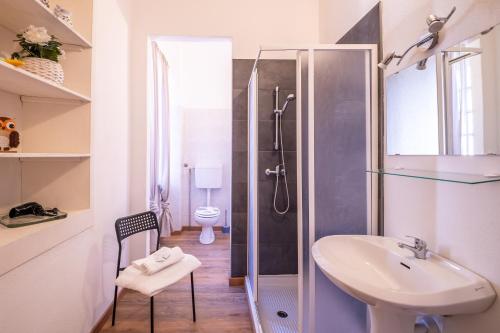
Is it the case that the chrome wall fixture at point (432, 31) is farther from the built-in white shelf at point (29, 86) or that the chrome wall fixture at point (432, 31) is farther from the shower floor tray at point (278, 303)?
the shower floor tray at point (278, 303)

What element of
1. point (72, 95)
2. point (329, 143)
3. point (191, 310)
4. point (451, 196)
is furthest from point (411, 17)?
point (191, 310)

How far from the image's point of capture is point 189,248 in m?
3.01

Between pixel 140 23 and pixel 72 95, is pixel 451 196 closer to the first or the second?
pixel 72 95

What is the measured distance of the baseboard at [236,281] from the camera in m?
2.19

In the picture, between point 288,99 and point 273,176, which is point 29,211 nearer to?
point 273,176

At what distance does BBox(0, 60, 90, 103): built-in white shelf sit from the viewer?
3.17 ft

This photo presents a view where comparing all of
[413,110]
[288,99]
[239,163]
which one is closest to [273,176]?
[239,163]

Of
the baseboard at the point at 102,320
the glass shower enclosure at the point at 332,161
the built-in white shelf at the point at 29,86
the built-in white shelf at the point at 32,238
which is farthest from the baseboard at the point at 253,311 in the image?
the built-in white shelf at the point at 29,86

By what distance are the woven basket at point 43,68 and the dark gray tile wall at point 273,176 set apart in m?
1.41

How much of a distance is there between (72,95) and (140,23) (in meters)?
1.23

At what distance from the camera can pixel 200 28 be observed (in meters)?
2.17

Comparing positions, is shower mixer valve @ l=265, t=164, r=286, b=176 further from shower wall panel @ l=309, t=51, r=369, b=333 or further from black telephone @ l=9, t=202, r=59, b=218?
black telephone @ l=9, t=202, r=59, b=218

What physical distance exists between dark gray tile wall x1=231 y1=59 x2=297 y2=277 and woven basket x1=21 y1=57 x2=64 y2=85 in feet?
4.36

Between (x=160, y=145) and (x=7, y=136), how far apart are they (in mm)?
1705
